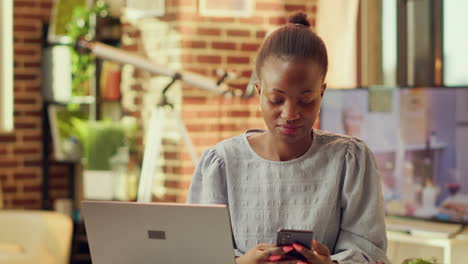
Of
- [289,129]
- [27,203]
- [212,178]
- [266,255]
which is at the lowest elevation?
[27,203]

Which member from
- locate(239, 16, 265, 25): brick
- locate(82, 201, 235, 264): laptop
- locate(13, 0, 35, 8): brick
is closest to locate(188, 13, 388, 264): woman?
locate(82, 201, 235, 264): laptop

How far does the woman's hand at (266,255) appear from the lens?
4.48ft

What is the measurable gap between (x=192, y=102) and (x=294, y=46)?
8.56 feet

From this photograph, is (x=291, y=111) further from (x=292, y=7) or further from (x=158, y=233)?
(x=292, y=7)

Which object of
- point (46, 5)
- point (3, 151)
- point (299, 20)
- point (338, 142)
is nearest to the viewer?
point (338, 142)

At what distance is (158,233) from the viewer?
1.35m

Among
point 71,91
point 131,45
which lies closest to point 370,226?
point 131,45

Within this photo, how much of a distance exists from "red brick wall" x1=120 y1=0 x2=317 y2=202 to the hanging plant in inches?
33.0

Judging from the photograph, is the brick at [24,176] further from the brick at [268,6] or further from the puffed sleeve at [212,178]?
the puffed sleeve at [212,178]

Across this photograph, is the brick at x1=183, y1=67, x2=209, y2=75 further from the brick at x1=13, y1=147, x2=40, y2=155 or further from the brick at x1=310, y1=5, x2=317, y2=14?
the brick at x1=13, y1=147, x2=40, y2=155

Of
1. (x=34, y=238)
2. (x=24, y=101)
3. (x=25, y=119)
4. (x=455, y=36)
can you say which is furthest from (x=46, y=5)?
(x=455, y=36)

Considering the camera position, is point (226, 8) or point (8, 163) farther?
point (8, 163)

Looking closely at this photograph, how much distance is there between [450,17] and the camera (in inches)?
140

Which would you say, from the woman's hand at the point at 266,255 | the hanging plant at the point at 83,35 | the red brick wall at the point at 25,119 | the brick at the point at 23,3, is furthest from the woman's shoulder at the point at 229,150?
the brick at the point at 23,3
